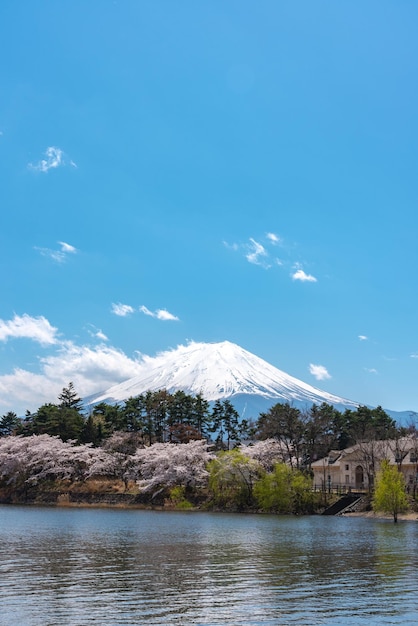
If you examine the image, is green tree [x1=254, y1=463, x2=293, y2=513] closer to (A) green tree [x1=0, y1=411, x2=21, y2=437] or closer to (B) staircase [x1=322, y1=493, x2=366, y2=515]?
(B) staircase [x1=322, y1=493, x2=366, y2=515]

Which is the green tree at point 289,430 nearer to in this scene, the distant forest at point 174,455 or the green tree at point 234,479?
the distant forest at point 174,455

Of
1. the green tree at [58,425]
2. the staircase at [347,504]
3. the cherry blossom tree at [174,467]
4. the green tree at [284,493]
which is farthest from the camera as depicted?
the green tree at [58,425]

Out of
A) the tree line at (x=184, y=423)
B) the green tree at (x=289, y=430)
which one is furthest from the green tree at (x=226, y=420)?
the green tree at (x=289, y=430)

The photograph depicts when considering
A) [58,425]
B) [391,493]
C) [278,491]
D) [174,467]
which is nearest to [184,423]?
[58,425]

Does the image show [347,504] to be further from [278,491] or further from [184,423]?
[184,423]

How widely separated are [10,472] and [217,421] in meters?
30.6

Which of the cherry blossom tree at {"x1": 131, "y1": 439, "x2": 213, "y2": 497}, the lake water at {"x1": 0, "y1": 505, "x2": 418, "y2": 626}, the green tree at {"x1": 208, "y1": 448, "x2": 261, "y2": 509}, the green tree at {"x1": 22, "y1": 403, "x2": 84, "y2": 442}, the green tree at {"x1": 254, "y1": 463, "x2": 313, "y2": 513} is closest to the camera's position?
the lake water at {"x1": 0, "y1": 505, "x2": 418, "y2": 626}

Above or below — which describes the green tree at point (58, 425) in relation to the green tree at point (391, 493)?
above

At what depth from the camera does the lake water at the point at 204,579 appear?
14492 millimetres

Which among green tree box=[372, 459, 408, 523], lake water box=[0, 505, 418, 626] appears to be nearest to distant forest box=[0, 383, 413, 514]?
green tree box=[372, 459, 408, 523]

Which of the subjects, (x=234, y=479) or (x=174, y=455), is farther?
(x=174, y=455)

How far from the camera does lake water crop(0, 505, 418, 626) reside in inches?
571

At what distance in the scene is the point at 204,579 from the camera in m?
19.6

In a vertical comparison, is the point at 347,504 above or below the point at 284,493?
below
